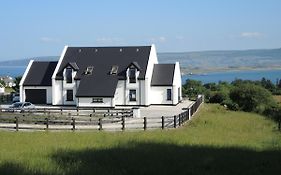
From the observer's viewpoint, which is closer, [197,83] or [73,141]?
[73,141]

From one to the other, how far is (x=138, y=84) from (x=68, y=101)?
7.83 m

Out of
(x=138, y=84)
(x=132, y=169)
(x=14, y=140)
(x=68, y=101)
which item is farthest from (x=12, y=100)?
(x=132, y=169)

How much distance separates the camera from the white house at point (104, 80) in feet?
162

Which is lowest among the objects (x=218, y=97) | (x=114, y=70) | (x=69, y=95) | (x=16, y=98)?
(x=218, y=97)

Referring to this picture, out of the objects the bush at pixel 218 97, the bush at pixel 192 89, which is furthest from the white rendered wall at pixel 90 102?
the bush at pixel 192 89

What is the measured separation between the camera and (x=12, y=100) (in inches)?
2255

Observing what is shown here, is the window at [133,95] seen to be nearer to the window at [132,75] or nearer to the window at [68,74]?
the window at [132,75]

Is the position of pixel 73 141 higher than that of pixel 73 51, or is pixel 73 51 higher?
pixel 73 51

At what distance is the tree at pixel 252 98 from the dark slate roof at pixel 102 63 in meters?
10.8

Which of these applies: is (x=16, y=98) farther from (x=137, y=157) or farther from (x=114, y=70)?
(x=137, y=157)

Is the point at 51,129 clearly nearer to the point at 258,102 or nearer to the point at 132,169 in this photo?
the point at 132,169

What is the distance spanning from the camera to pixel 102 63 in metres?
52.2

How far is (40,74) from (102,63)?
743 centimetres

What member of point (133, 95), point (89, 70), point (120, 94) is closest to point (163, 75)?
point (133, 95)
